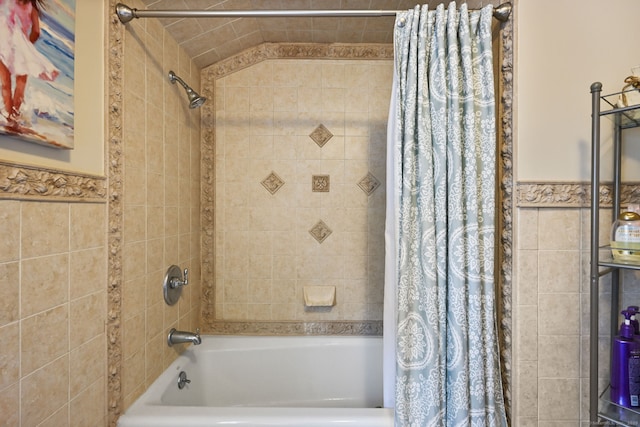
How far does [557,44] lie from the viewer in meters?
1.11

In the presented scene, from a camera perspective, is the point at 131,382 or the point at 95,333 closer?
the point at 95,333

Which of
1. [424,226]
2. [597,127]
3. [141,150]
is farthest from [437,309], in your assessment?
[141,150]

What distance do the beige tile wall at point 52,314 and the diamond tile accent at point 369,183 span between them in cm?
130

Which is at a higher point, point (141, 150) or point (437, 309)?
point (141, 150)

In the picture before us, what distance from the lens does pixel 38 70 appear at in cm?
81

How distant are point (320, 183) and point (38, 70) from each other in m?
1.33

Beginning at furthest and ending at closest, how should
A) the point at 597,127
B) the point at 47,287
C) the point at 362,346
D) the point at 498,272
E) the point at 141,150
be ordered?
the point at 362,346, the point at 141,150, the point at 498,272, the point at 597,127, the point at 47,287

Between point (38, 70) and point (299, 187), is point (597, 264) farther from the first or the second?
point (38, 70)

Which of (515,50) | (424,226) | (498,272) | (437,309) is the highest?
(515,50)

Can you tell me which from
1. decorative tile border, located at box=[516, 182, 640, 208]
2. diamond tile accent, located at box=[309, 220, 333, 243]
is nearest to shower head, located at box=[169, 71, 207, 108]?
diamond tile accent, located at box=[309, 220, 333, 243]

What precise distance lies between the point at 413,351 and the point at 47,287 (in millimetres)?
1113

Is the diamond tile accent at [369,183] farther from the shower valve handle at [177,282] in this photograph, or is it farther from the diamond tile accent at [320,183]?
the shower valve handle at [177,282]

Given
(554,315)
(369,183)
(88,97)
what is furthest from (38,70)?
(554,315)

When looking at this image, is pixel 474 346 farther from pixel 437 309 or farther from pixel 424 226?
pixel 424 226
